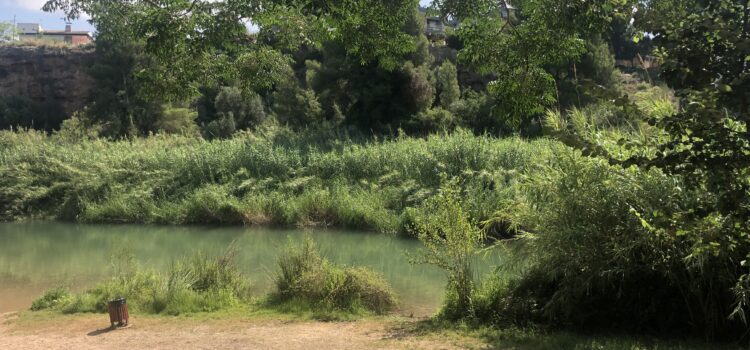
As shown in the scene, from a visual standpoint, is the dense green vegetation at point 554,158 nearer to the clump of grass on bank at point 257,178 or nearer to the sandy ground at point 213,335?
the clump of grass on bank at point 257,178

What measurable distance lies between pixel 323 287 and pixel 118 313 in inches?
117

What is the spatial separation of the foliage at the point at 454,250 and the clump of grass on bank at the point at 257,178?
10673 mm

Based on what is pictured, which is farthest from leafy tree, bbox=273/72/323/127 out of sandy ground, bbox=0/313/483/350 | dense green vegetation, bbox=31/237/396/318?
sandy ground, bbox=0/313/483/350

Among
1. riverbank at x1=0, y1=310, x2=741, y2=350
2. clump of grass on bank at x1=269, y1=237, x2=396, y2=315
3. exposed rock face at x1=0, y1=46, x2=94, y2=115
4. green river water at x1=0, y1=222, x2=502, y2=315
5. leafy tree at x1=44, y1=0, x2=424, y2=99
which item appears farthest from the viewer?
exposed rock face at x1=0, y1=46, x2=94, y2=115

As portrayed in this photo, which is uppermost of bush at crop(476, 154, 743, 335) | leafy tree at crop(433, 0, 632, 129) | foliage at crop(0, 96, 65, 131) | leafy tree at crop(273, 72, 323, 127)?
foliage at crop(0, 96, 65, 131)

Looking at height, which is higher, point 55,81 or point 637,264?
point 55,81

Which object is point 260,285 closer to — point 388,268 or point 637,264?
point 388,268

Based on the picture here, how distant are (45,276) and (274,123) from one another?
2209 cm

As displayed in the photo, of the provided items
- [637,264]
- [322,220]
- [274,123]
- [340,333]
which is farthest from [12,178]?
[637,264]

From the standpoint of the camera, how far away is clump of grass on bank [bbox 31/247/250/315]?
1012 cm

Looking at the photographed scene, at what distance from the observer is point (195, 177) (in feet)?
93.8

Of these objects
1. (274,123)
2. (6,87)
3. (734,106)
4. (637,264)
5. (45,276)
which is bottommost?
(45,276)

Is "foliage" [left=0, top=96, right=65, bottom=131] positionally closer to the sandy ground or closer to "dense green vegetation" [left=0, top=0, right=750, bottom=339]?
"dense green vegetation" [left=0, top=0, right=750, bottom=339]

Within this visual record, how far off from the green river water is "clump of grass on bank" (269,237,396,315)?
1.00 metres
